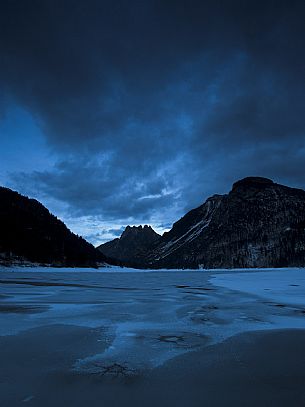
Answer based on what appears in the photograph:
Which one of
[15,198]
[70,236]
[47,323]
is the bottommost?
[47,323]

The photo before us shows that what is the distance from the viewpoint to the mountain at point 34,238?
122 metres

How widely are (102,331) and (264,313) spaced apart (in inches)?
256

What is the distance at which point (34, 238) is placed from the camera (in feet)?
452

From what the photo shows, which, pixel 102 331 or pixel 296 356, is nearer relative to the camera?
pixel 296 356

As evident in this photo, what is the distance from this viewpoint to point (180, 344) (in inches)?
256

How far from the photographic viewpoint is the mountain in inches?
4802

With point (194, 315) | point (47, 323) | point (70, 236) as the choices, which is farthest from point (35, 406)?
point (70, 236)

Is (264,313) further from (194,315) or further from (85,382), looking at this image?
(85,382)

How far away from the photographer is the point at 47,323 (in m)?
8.88

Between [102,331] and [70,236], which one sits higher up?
[70,236]

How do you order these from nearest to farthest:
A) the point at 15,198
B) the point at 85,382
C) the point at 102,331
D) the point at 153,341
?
1. the point at 85,382
2. the point at 153,341
3. the point at 102,331
4. the point at 15,198

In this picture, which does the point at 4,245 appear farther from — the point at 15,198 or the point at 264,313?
the point at 264,313

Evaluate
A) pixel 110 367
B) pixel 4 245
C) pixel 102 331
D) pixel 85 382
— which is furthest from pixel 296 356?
pixel 4 245

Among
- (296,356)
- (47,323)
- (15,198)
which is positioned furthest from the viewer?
(15,198)
